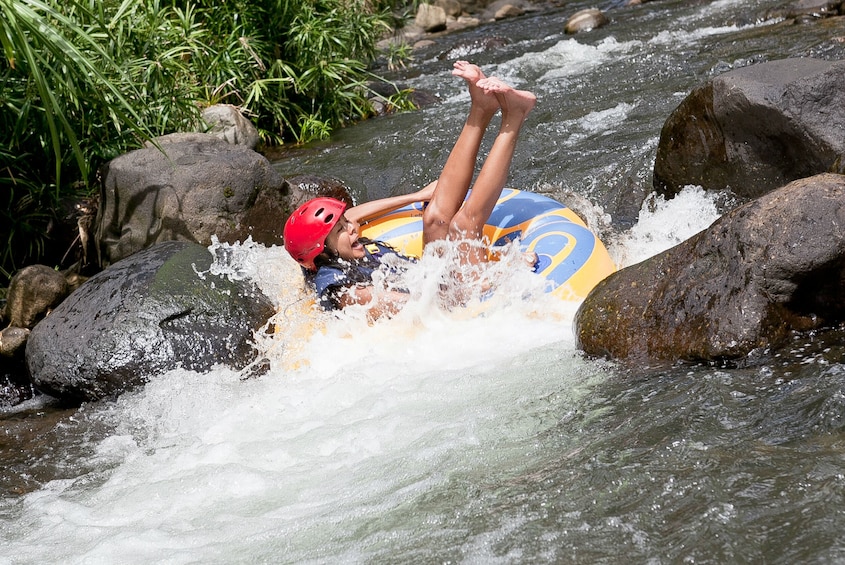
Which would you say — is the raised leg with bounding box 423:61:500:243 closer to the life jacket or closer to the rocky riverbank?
the life jacket

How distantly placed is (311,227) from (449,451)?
60.9 inches

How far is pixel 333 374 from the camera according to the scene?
176 inches

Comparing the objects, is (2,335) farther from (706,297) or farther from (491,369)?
(706,297)

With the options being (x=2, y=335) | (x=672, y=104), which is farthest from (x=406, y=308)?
(x=672, y=104)

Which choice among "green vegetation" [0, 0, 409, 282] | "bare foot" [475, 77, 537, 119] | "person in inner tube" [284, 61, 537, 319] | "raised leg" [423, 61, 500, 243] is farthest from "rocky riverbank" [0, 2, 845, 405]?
"bare foot" [475, 77, 537, 119]

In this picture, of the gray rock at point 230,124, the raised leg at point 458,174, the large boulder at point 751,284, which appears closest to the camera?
the large boulder at point 751,284

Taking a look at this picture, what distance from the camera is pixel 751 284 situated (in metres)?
3.45

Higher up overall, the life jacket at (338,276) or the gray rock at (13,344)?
the life jacket at (338,276)

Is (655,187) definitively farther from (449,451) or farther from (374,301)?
(449,451)

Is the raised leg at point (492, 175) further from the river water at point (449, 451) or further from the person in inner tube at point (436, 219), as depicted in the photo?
the river water at point (449, 451)

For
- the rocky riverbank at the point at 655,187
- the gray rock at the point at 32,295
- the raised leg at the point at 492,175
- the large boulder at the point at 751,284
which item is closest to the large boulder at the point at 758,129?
the rocky riverbank at the point at 655,187

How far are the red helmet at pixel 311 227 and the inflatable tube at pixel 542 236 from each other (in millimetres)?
547

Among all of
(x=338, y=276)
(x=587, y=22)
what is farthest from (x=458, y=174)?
(x=587, y=22)

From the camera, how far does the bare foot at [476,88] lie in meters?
4.55
